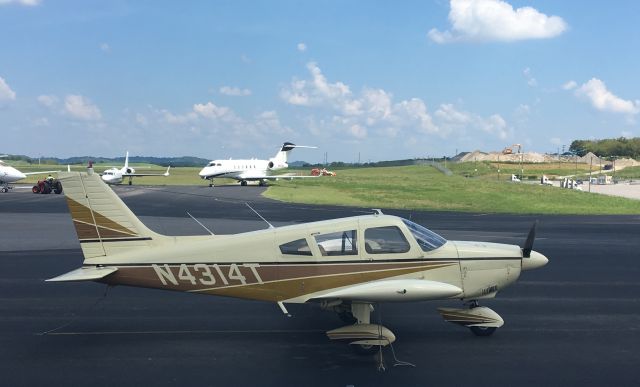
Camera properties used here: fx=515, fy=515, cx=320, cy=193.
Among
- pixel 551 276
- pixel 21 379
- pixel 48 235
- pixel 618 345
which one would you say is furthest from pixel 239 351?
pixel 48 235

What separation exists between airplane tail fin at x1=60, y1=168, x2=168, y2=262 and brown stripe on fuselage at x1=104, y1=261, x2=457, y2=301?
0.52 metres

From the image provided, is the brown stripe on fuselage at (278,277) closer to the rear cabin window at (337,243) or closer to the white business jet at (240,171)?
the rear cabin window at (337,243)

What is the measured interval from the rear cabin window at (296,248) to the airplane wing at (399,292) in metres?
0.95

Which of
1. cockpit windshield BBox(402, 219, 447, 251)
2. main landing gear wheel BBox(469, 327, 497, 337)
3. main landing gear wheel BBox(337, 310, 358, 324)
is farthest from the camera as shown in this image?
main landing gear wheel BBox(337, 310, 358, 324)

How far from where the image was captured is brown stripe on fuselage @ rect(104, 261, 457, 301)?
860 centimetres

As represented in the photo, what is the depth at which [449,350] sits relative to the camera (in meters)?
8.47

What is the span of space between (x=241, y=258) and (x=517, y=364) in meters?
4.66

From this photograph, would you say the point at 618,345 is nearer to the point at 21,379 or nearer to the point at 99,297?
the point at 21,379

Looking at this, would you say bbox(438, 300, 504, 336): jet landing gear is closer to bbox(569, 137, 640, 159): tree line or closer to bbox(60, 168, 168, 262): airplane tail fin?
bbox(60, 168, 168, 262): airplane tail fin

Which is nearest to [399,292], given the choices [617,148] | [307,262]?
[307,262]

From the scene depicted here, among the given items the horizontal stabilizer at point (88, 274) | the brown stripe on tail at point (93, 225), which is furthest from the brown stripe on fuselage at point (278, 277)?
the brown stripe on tail at point (93, 225)

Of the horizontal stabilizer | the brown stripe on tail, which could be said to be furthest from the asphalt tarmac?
the brown stripe on tail

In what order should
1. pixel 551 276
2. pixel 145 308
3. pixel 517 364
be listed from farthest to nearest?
pixel 551 276
pixel 145 308
pixel 517 364

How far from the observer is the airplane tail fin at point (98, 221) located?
8.95 m
